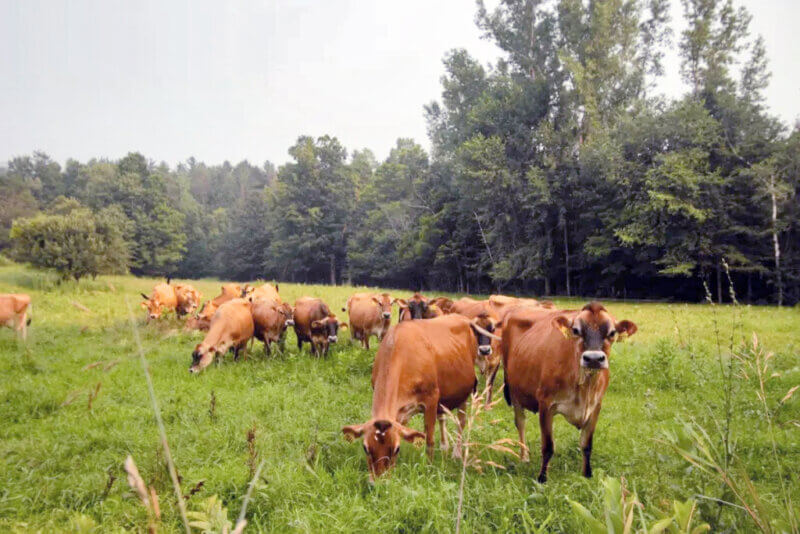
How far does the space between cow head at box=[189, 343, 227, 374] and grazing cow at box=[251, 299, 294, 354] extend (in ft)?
5.27

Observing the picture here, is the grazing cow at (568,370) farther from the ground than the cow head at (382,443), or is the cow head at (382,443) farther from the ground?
the grazing cow at (568,370)

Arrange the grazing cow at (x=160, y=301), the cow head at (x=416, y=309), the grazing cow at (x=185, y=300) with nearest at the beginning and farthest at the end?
the cow head at (x=416, y=309) < the grazing cow at (x=160, y=301) < the grazing cow at (x=185, y=300)

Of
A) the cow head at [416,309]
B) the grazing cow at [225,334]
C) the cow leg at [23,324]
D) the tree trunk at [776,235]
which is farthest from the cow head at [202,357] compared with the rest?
the tree trunk at [776,235]

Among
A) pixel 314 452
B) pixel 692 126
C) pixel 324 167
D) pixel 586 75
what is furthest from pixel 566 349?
pixel 324 167

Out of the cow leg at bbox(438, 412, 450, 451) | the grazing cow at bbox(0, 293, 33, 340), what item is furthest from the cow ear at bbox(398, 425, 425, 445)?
the grazing cow at bbox(0, 293, 33, 340)

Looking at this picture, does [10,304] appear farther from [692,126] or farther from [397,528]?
[692,126]

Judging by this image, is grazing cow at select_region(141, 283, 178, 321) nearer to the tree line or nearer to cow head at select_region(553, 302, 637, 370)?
the tree line

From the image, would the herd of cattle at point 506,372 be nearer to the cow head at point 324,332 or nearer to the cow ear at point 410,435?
the cow ear at point 410,435

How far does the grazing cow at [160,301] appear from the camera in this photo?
15.9m

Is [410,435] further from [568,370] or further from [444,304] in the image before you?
[444,304]

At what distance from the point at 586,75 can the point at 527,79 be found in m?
4.66

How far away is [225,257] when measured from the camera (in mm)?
68000

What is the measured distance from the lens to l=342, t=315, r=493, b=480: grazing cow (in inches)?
170

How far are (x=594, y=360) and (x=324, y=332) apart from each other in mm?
8151
